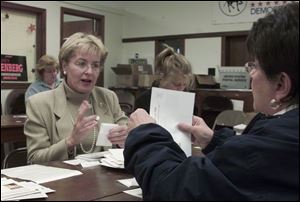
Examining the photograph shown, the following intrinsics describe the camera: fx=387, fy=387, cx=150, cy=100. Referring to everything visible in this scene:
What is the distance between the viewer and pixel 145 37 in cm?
779

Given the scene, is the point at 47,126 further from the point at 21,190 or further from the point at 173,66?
the point at 173,66

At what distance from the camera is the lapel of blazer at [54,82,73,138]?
2.03 m

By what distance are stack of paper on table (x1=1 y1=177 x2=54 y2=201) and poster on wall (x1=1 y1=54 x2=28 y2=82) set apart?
502 cm

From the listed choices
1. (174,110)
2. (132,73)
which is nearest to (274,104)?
(174,110)

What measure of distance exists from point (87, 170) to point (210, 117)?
15.9 feet

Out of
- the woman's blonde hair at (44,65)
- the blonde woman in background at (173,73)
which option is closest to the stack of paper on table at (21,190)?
the blonde woman in background at (173,73)

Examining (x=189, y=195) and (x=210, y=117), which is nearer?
(x=189, y=195)

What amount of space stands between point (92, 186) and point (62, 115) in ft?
2.73

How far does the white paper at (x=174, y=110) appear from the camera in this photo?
4.29 ft

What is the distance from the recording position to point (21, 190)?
117 cm

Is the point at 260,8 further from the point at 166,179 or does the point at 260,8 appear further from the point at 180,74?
the point at 166,179

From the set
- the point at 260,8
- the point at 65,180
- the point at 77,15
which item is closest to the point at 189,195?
the point at 65,180

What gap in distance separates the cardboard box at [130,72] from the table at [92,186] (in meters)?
5.66

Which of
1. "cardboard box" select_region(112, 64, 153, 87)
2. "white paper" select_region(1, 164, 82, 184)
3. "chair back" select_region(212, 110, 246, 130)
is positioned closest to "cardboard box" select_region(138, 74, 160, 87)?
"cardboard box" select_region(112, 64, 153, 87)
